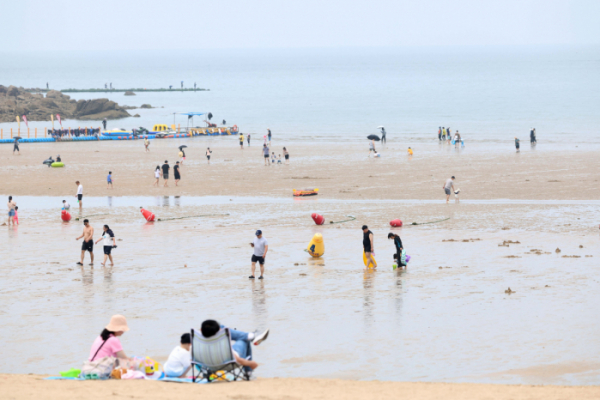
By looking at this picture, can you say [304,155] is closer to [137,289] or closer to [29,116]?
[137,289]

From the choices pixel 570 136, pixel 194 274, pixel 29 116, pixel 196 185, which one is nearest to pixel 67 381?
pixel 194 274

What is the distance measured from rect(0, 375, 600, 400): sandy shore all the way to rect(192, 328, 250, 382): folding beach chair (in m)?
0.28

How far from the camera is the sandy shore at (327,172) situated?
34.6 meters

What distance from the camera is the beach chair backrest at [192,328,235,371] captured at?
32.1ft

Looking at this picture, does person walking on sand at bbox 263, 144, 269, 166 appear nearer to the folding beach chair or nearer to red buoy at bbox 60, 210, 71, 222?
red buoy at bbox 60, 210, 71, 222

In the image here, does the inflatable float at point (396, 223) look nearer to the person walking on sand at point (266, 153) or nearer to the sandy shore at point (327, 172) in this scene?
the sandy shore at point (327, 172)

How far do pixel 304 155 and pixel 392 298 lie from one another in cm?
3656

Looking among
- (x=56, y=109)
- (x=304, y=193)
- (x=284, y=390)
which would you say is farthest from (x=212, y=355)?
(x=56, y=109)

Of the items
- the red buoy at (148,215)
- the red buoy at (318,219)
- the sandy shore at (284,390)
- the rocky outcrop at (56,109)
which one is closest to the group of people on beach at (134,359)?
the sandy shore at (284,390)

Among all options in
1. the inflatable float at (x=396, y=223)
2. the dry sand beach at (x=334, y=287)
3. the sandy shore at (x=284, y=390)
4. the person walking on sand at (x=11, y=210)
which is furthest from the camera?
the person walking on sand at (x=11, y=210)

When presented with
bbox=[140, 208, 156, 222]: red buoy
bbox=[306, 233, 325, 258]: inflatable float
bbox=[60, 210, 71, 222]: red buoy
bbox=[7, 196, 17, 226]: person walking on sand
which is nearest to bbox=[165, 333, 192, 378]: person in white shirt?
bbox=[306, 233, 325, 258]: inflatable float

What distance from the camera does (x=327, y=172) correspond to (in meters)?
41.8

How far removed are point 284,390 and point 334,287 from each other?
7587 mm

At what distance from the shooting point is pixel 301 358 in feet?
39.8
